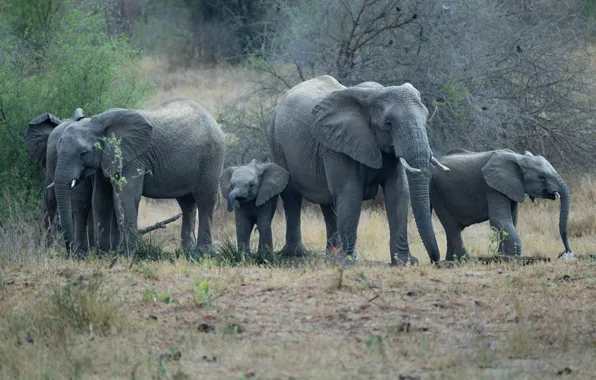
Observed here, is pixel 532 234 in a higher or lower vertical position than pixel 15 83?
lower

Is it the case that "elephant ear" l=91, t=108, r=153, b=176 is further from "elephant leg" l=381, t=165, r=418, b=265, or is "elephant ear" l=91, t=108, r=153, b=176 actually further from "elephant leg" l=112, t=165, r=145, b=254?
"elephant leg" l=381, t=165, r=418, b=265

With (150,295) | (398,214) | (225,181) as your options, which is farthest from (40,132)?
(150,295)

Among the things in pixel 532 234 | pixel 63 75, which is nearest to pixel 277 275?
pixel 532 234

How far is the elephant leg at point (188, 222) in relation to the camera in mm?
14844

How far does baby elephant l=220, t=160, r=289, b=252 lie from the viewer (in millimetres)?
13398

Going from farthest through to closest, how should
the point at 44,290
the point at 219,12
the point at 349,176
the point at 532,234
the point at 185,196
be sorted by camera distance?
the point at 219,12, the point at 532,234, the point at 185,196, the point at 349,176, the point at 44,290

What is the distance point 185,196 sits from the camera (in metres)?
14.8

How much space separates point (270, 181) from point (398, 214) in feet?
5.78

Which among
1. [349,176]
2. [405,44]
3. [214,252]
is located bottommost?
[214,252]

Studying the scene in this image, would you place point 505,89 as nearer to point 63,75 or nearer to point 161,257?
point 63,75

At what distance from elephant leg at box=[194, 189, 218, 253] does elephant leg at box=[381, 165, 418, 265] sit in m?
2.70

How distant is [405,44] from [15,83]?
21.0ft

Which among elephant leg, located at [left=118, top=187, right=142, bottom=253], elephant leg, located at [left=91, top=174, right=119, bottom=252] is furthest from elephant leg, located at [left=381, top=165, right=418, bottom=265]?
elephant leg, located at [left=91, top=174, right=119, bottom=252]

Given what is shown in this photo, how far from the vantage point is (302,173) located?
13.6 meters
